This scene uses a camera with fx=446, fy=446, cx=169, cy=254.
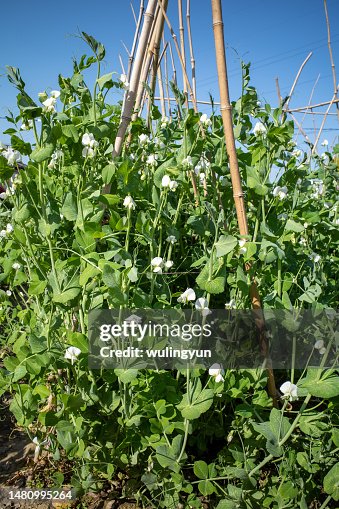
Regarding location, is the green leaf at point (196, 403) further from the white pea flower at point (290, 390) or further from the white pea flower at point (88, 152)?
the white pea flower at point (88, 152)

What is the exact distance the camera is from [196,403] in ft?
3.36

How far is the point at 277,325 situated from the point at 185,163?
0.51 meters

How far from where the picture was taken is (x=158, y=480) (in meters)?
1.12

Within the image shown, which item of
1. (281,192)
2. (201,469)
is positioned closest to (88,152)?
(281,192)

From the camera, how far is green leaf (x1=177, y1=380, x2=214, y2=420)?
98 cm

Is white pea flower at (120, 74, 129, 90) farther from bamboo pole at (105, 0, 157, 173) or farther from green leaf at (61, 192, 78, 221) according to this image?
green leaf at (61, 192, 78, 221)

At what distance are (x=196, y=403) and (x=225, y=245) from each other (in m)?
0.37

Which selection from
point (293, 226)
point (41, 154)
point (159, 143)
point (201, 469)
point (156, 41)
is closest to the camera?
point (41, 154)

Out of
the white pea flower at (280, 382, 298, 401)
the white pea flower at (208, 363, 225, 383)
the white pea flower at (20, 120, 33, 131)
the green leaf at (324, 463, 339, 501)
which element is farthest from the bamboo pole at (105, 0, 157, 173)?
the green leaf at (324, 463, 339, 501)

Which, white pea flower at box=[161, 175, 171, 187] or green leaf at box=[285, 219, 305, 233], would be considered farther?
green leaf at box=[285, 219, 305, 233]

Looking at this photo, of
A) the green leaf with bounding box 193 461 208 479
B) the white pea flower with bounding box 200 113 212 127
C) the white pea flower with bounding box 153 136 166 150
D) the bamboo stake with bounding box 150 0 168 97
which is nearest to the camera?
the green leaf with bounding box 193 461 208 479

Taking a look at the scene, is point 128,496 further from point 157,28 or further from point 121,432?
point 157,28

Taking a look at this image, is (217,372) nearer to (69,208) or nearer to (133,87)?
(69,208)

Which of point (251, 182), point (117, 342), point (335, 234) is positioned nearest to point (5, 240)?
point (117, 342)
